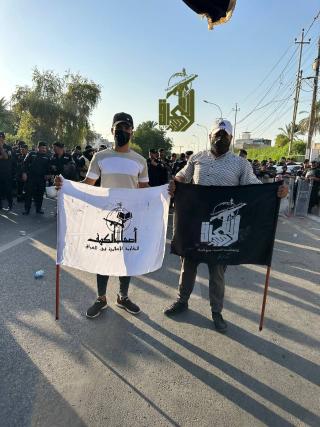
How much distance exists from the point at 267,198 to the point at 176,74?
17.2 metres

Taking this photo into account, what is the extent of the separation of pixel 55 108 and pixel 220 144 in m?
37.0

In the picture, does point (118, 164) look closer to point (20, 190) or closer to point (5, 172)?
point (5, 172)

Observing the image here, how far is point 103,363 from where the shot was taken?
3020 millimetres

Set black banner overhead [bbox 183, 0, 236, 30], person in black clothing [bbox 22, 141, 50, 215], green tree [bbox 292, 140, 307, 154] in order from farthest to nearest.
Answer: green tree [bbox 292, 140, 307, 154] → person in black clothing [bbox 22, 141, 50, 215] → black banner overhead [bbox 183, 0, 236, 30]

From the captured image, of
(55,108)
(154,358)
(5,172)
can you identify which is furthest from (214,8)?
(55,108)

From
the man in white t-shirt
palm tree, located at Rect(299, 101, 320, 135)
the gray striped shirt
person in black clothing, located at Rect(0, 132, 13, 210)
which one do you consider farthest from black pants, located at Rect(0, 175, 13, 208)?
palm tree, located at Rect(299, 101, 320, 135)

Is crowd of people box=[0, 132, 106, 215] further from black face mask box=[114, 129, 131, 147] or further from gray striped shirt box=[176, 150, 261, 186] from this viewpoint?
gray striped shirt box=[176, 150, 261, 186]

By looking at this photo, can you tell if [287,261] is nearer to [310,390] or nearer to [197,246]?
[197,246]

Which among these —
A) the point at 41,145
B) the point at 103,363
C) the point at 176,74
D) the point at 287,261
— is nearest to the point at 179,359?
the point at 103,363

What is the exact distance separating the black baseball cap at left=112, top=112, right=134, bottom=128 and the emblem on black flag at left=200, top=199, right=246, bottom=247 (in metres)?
1.26

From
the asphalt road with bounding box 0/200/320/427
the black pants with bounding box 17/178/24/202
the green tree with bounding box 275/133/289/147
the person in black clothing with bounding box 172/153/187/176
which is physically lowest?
the asphalt road with bounding box 0/200/320/427

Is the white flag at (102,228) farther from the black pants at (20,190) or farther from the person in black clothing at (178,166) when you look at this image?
the black pants at (20,190)

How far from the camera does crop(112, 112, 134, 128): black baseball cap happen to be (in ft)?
12.1

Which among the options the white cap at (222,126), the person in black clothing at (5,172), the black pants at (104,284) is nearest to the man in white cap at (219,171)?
the white cap at (222,126)
